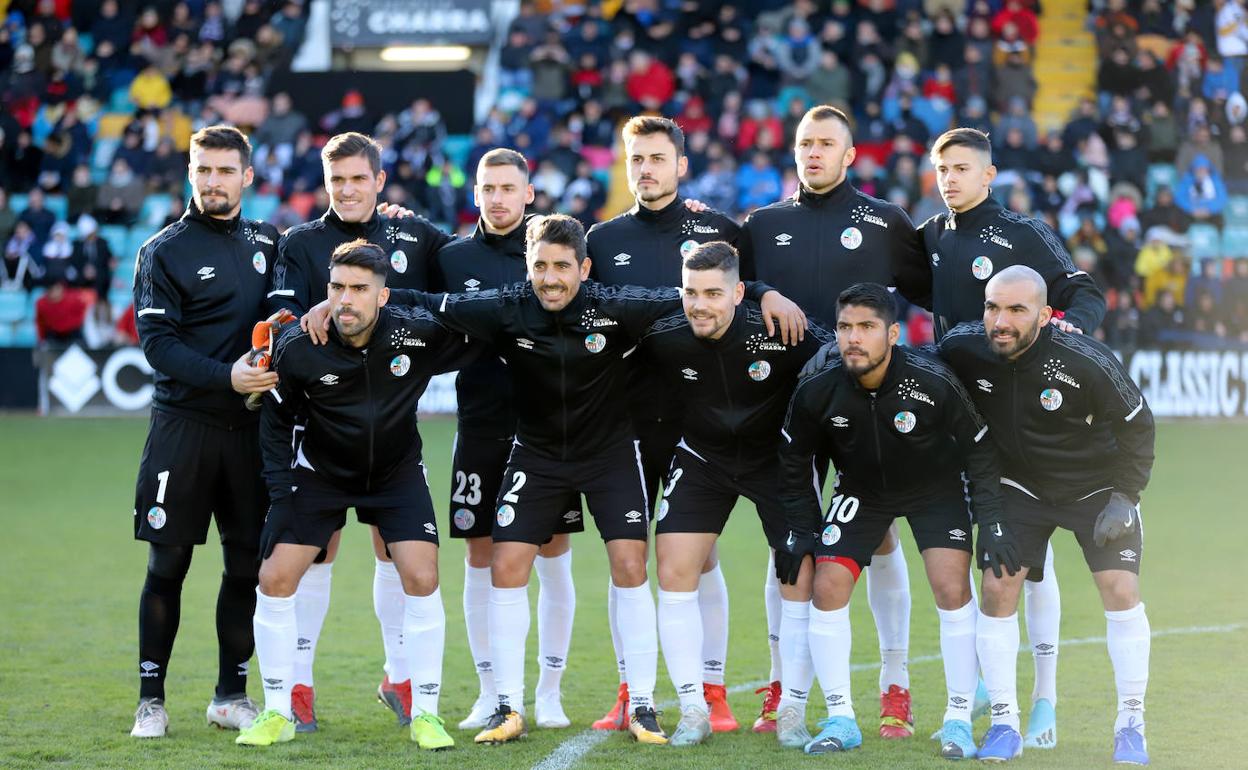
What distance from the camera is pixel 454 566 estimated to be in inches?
433

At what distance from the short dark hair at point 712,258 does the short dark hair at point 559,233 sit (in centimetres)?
49

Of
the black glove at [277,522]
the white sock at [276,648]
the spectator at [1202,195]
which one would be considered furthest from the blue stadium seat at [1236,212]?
the white sock at [276,648]

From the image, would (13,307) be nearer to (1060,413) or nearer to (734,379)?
(734,379)

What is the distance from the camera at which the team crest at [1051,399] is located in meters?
6.34

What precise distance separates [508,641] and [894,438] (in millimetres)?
1868

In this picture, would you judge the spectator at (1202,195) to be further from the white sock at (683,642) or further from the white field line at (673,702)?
the white sock at (683,642)

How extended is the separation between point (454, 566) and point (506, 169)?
4.55 meters

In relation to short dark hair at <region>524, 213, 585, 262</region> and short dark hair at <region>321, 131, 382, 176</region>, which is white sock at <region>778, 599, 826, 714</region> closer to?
short dark hair at <region>524, 213, 585, 262</region>

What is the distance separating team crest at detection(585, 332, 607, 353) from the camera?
6738mm

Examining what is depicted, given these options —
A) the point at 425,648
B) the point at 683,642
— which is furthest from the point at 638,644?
the point at 425,648

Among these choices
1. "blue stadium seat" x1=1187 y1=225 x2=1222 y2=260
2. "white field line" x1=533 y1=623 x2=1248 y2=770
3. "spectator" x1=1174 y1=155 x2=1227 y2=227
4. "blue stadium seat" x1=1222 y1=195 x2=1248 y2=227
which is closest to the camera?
"white field line" x1=533 y1=623 x2=1248 y2=770

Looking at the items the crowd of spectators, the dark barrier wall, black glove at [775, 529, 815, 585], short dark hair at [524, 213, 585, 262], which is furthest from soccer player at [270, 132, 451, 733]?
the dark barrier wall

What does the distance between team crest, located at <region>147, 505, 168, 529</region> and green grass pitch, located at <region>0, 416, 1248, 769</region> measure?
894mm

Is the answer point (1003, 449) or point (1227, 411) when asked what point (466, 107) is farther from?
point (1003, 449)
